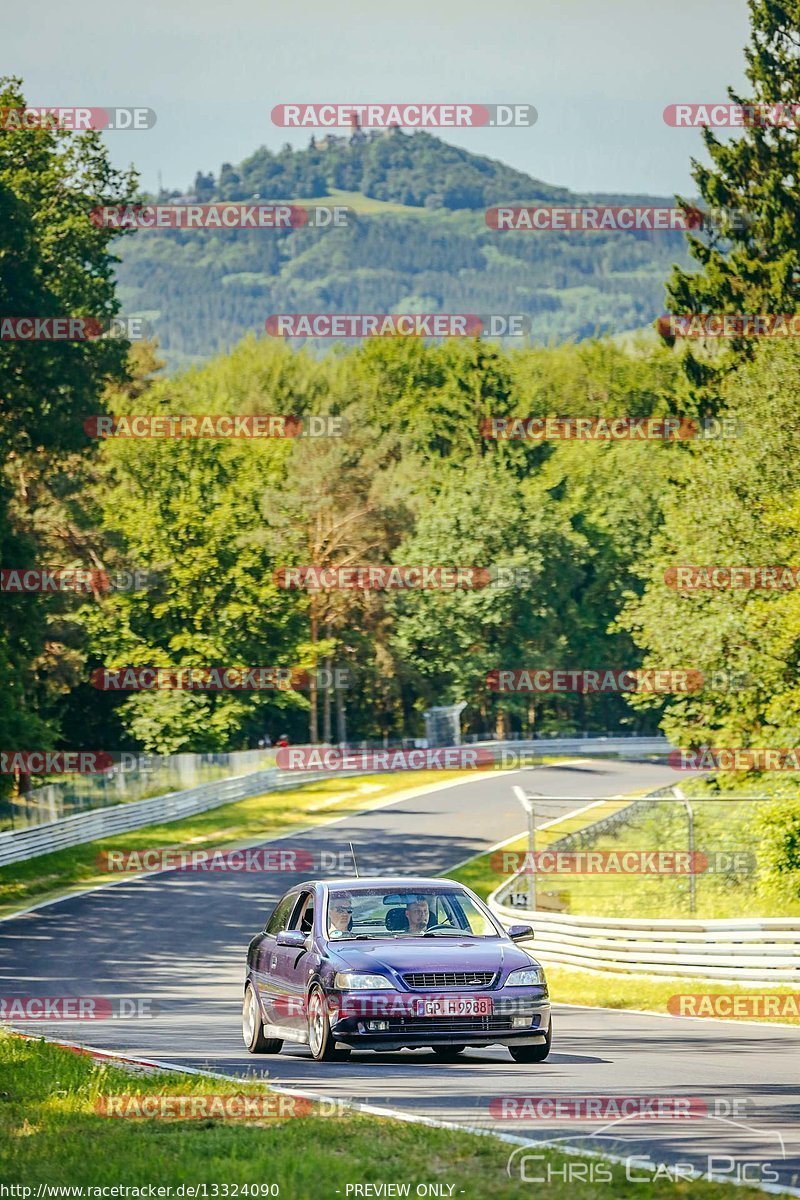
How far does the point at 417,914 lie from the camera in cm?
1452

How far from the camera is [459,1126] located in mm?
9820

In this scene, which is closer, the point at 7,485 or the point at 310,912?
the point at 310,912

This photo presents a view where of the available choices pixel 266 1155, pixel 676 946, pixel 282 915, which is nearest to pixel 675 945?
pixel 676 946

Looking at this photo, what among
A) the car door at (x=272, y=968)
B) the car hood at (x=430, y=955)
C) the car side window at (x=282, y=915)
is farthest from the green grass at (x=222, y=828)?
the car hood at (x=430, y=955)

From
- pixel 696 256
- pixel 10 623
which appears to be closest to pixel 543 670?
pixel 696 256

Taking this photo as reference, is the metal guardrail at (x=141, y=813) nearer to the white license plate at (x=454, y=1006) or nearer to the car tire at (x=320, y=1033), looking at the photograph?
the car tire at (x=320, y=1033)

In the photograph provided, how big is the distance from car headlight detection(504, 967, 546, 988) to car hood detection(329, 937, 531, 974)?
2.5 inches

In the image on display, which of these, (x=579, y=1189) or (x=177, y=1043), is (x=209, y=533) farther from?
(x=579, y=1189)

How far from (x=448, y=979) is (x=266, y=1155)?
4429 mm

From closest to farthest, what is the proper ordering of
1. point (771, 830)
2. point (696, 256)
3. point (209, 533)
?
point (771, 830)
point (696, 256)
point (209, 533)

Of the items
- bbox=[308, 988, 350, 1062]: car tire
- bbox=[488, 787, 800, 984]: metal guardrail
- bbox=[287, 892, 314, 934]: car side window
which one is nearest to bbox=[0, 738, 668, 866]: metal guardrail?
bbox=[488, 787, 800, 984]: metal guardrail

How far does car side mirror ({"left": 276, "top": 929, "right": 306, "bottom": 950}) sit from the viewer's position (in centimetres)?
1454

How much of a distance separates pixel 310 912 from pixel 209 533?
56.4 m

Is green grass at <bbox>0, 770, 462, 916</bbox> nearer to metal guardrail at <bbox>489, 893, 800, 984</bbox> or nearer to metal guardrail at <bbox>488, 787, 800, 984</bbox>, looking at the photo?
metal guardrail at <bbox>489, 893, 800, 984</bbox>
